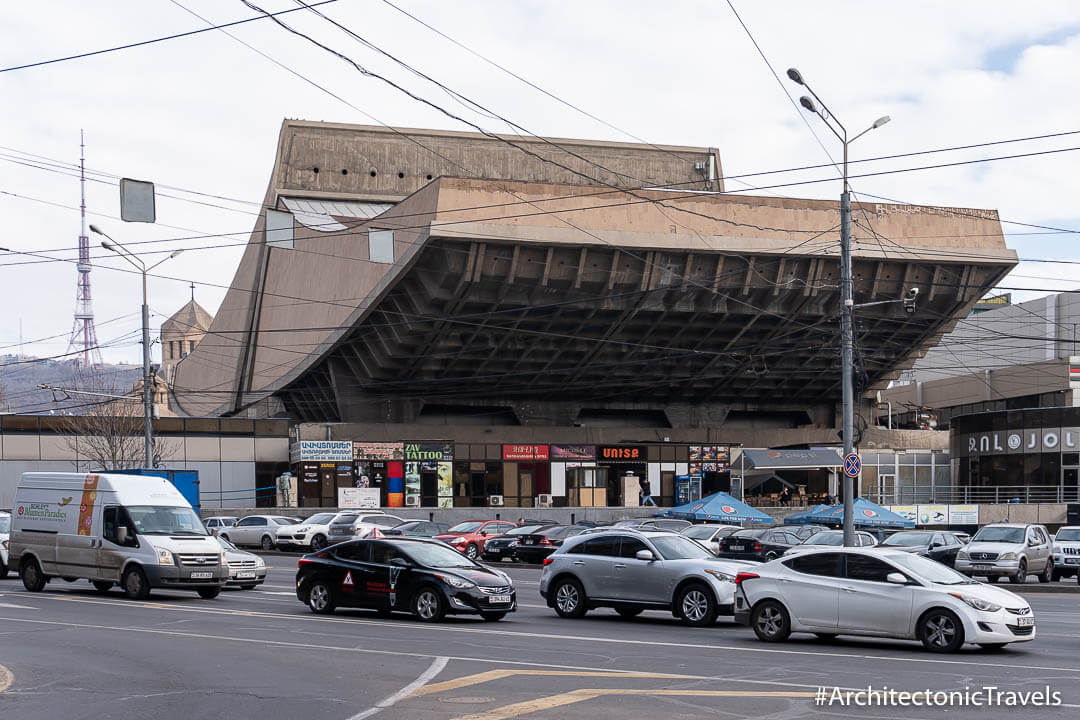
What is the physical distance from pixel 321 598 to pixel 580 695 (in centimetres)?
987

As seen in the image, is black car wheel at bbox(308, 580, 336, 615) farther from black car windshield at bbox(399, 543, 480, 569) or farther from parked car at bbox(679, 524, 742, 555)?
parked car at bbox(679, 524, 742, 555)

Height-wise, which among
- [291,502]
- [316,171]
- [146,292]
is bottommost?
[291,502]

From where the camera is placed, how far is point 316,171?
7025 cm

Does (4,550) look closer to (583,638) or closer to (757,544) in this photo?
(583,638)

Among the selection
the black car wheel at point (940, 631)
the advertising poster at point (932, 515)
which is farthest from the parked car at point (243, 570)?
the advertising poster at point (932, 515)

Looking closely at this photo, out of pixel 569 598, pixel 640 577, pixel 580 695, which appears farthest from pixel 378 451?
pixel 580 695

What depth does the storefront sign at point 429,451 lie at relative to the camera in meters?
59.6

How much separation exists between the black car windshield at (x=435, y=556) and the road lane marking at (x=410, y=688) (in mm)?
5305

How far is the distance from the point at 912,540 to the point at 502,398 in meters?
33.7

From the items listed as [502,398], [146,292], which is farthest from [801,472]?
[146,292]

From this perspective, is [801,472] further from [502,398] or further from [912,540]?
[912,540]

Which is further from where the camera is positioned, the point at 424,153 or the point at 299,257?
the point at 424,153

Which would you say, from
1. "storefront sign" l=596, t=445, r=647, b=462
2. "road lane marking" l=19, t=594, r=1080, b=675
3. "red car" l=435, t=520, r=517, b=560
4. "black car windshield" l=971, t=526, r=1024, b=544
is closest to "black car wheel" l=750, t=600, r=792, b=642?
"road lane marking" l=19, t=594, r=1080, b=675

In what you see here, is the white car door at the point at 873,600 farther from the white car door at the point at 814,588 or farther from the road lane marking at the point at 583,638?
the road lane marking at the point at 583,638
